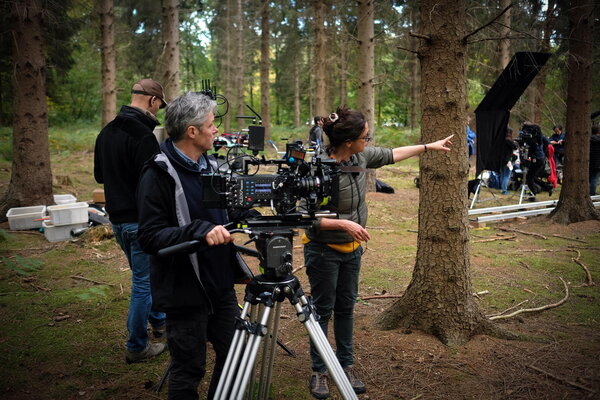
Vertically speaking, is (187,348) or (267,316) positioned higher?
Result: (267,316)

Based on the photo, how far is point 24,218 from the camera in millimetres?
7602

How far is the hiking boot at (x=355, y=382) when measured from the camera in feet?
10.4

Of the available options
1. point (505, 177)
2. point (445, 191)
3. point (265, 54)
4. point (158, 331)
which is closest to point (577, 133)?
point (505, 177)

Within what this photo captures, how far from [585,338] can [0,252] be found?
6977mm

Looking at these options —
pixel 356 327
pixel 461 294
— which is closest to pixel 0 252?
pixel 356 327

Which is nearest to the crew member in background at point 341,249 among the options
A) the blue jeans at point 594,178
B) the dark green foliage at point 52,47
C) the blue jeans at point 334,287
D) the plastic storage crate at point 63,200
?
the blue jeans at point 334,287

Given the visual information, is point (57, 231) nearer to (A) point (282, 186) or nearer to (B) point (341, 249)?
(B) point (341, 249)

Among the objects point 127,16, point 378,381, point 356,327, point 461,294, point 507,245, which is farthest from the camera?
point 127,16

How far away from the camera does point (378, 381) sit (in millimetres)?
3340

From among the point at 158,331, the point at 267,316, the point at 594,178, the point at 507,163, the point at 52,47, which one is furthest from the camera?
the point at 52,47

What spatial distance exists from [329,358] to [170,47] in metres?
7.77

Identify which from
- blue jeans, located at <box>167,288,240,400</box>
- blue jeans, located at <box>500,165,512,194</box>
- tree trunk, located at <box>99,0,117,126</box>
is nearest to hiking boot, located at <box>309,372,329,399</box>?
blue jeans, located at <box>167,288,240,400</box>

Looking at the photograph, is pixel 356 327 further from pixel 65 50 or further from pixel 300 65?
pixel 300 65

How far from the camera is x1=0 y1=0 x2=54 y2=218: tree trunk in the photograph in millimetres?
7770
